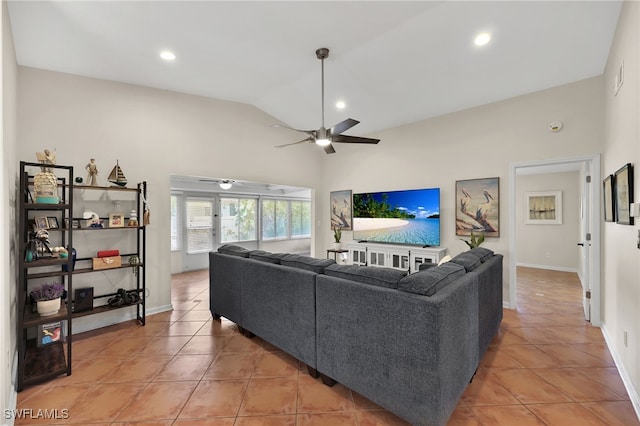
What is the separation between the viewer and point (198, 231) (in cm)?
709

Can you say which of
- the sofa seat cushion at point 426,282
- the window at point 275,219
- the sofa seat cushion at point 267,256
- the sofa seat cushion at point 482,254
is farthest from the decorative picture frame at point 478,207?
the window at point 275,219

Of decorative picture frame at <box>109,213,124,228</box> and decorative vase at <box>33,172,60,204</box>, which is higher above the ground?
decorative vase at <box>33,172,60,204</box>

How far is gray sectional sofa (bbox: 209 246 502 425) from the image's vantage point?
160cm

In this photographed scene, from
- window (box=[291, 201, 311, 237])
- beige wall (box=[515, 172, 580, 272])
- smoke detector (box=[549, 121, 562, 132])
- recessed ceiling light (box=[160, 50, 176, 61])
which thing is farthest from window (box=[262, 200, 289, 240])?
smoke detector (box=[549, 121, 562, 132])

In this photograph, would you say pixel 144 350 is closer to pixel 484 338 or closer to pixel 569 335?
pixel 484 338

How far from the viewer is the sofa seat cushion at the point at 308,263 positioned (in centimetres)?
232

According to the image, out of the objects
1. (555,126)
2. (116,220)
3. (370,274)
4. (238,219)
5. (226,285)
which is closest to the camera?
(370,274)

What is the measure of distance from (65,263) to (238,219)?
211 inches

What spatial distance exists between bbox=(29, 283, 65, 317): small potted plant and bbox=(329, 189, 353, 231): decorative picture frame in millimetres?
4451

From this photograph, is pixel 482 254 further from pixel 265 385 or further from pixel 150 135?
pixel 150 135

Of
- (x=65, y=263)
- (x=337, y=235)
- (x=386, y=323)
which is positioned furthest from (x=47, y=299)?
(x=337, y=235)

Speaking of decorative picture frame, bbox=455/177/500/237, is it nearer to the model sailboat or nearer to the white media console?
the white media console

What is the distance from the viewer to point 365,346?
1859 mm

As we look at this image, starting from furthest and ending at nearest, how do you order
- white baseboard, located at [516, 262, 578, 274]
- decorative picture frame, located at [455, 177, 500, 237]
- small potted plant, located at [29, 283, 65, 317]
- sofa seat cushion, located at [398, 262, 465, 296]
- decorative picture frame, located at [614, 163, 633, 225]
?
white baseboard, located at [516, 262, 578, 274] → decorative picture frame, located at [455, 177, 500, 237] → small potted plant, located at [29, 283, 65, 317] → decorative picture frame, located at [614, 163, 633, 225] → sofa seat cushion, located at [398, 262, 465, 296]
